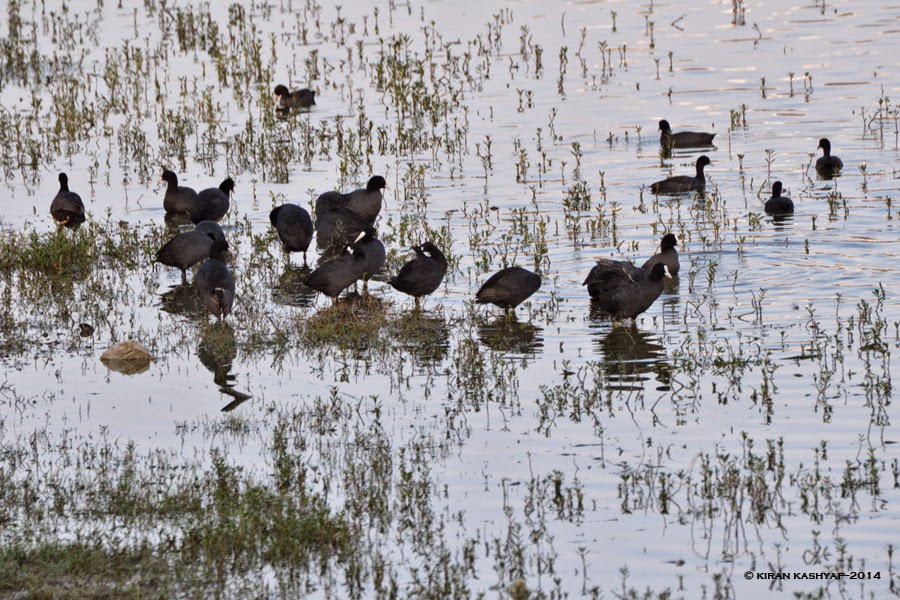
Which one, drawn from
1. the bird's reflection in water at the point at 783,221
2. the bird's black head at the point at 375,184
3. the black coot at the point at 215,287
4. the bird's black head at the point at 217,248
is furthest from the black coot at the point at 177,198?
the bird's reflection in water at the point at 783,221

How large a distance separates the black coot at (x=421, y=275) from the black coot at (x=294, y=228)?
248 cm

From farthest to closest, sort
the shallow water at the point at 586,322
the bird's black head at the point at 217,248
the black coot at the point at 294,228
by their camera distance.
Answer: the black coot at the point at 294,228
the bird's black head at the point at 217,248
the shallow water at the point at 586,322

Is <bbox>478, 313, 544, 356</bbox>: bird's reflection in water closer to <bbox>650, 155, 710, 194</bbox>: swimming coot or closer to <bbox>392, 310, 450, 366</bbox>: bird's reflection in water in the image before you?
<bbox>392, 310, 450, 366</bbox>: bird's reflection in water

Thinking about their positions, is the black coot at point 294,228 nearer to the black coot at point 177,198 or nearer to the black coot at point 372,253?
the black coot at point 372,253

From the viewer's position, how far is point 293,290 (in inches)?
599

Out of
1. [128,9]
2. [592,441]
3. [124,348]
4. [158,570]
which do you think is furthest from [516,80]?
[158,570]

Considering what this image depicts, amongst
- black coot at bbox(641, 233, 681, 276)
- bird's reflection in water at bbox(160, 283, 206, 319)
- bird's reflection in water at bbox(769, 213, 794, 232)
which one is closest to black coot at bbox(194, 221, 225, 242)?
bird's reflection in water at bbox(160, 283, 206, 319)

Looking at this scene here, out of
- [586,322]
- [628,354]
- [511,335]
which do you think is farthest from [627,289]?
[511,335]

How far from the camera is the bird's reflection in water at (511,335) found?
12.3 m

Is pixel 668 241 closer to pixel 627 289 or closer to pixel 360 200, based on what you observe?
pixel 627 289

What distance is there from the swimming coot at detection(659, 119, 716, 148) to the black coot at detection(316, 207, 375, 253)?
6.47 metres

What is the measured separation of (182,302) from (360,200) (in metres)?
3.53
